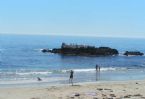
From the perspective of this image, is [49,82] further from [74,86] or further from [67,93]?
[67,93]

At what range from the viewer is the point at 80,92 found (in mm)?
30094

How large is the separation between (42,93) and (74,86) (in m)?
4.92

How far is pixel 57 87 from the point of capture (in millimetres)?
32969

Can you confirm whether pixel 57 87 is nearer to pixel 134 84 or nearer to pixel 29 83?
pixel 29 83

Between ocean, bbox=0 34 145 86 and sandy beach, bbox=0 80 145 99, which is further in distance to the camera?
ocean, bbox=0 34 145 86

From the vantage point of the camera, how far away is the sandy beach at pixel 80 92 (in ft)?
91.8

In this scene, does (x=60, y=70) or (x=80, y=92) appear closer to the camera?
(x=80, y=92)

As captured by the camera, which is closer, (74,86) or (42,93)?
(42,93)

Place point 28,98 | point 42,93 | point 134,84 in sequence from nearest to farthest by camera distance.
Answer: point 28,98, point 42,93, point 134,84

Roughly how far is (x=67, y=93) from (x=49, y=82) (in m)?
8.04

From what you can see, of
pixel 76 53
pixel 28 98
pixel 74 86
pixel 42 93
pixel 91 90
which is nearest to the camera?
pixel 28 98

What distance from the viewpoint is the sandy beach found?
2798cm

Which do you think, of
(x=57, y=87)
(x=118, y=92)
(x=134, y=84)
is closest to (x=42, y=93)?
(x=57, y=87)

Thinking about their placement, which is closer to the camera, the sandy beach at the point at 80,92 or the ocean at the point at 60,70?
the sandy beach at the point at 80,92
